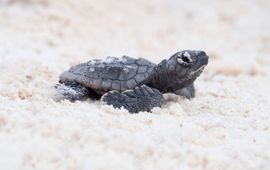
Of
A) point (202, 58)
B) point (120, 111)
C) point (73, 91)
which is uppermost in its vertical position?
point (202, 58)

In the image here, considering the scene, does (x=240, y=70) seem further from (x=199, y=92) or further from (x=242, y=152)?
(x=242, y=152)

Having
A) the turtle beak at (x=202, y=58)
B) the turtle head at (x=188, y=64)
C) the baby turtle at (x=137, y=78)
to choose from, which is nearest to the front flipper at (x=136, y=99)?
the baby turtle at (x=137, y=78)

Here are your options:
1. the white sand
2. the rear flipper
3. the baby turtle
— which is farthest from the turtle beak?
the rear flipper

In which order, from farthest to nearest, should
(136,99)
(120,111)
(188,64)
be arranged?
(188,64) < (136,99) < (120,111)

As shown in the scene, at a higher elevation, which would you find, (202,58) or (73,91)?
(202,58)

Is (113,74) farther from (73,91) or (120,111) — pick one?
(120,111)

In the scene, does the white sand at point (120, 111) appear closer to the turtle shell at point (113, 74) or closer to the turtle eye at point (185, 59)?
the turtle shell at point (113, 74)

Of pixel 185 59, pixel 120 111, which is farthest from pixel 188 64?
pixel 120 111
